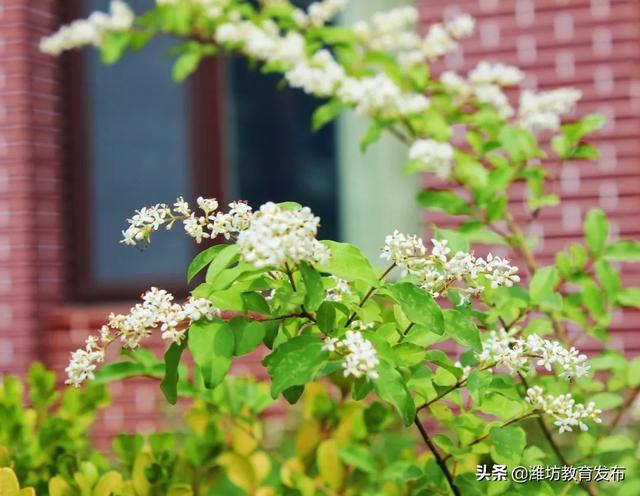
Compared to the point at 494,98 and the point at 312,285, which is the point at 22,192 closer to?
the point at 494,98

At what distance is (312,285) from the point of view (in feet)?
4.93

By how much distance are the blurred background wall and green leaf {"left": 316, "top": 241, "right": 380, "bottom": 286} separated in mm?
3501

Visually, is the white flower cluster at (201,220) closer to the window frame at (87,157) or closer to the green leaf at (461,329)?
the green leaf at (461,329)

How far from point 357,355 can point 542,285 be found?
3.11ft

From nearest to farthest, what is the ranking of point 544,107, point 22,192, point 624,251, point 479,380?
1. point 479,380
2. point 624,251
3. point 544,107
4. point 22,192

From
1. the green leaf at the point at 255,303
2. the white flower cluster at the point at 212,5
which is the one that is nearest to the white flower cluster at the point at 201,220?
the green leaf at the point at 255,303

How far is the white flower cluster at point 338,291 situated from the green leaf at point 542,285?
0.74m

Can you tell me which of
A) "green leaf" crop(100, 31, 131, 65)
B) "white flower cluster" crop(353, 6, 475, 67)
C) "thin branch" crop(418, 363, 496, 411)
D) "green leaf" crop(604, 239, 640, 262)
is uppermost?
"green leaf" crop(100, 31, 131, 65)

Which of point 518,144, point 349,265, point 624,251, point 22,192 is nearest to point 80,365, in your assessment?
point 349,265

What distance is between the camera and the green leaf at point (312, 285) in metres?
1.49

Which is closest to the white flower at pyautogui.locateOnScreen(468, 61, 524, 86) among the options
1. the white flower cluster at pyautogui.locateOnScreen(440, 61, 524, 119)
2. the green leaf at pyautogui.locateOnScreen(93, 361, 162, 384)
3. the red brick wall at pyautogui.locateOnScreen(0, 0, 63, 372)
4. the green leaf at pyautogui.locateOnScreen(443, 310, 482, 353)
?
the white flower cluster at pyautogui.locateOnScreen(440, 61, 524, 119)

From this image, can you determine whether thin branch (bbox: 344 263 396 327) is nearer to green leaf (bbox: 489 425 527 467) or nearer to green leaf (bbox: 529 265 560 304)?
green leaf (bbox: 489 425 527 467)

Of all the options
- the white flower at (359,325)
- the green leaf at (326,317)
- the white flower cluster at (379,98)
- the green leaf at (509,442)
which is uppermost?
the white flower cluster at (379,98)

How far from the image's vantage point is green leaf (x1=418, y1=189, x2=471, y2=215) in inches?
113
